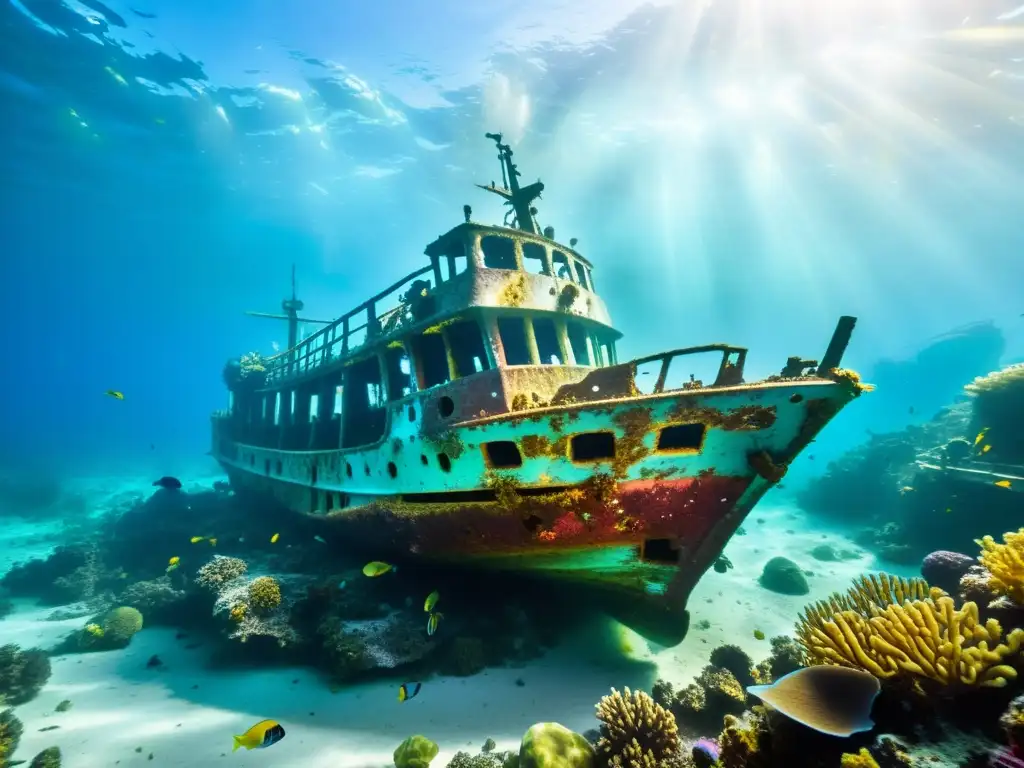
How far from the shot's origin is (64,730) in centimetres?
629

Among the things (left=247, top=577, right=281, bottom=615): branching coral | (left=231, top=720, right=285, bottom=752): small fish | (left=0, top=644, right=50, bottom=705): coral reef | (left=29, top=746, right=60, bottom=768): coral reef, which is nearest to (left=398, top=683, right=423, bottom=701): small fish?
(left=231, top=720, right=285, bottom=752): small fish

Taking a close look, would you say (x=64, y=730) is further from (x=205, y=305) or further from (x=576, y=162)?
(x=205, y=305)

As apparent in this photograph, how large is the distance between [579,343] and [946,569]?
7615 millimetres

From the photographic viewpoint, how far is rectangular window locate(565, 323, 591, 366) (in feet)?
32.7

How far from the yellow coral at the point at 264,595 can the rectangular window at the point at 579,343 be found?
8405 mm

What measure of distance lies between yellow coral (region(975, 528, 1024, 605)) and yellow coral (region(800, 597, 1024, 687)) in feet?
1.85

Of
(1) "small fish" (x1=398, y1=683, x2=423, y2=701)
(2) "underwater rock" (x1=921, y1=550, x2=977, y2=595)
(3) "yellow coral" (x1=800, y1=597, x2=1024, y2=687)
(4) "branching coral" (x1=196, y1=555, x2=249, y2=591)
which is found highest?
(4) "branching coral" (x1=196, y1=555, x2=249, y2=591)

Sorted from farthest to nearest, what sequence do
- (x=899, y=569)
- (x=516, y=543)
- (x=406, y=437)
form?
(x=899, y=569)
(x=406, y=437)
(x=516, y=543)

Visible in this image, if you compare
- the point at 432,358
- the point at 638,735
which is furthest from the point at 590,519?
the point at 432,358

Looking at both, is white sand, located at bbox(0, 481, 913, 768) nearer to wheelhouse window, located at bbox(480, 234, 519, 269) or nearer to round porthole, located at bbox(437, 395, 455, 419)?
round porthole, located at bbox(437, 395, 455, 419)

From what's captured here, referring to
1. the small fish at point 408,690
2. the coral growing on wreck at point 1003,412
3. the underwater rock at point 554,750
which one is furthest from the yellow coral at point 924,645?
the coral growing on wreck at point 1003,412

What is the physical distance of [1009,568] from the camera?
Result: 3402 millimetres

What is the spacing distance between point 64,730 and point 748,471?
1122 cm

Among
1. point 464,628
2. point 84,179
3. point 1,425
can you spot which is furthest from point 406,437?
point 1,425
